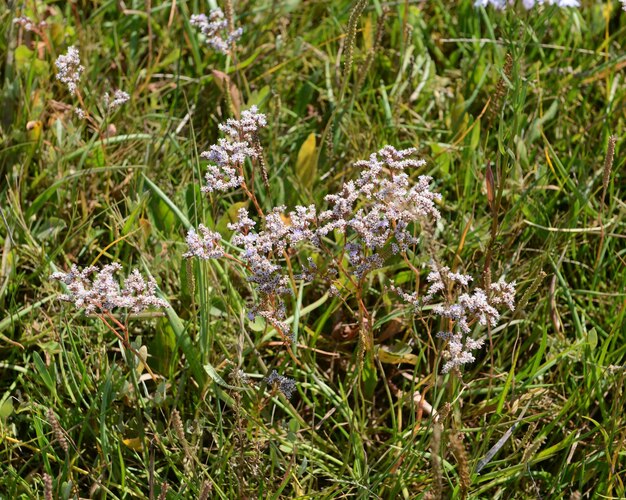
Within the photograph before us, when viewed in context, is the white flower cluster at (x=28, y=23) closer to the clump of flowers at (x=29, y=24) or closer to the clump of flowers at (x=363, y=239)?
the clump of flowers at (x=29, y=24)

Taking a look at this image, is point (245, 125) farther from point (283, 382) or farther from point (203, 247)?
point (283, 382)

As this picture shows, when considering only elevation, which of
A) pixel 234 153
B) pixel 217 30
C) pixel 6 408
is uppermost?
pixel 217 30

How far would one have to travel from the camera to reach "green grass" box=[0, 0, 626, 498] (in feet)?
7.14

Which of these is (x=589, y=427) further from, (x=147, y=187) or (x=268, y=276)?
(x=147, y=187)

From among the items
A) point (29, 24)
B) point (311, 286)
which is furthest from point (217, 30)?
point (311, 286)

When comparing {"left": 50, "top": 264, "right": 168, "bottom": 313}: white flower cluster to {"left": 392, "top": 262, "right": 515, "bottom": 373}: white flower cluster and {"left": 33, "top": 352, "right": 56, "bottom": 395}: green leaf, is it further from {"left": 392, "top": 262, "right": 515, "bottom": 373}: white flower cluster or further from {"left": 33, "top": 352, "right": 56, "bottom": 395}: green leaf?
{"left": 392, "top": 262, "right": 515, "bottom": 373}: white flower cluster

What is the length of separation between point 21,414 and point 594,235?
1.91 m

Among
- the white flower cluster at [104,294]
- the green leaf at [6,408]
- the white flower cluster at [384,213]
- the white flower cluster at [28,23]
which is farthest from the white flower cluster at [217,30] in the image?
the green leaf at [6,408]

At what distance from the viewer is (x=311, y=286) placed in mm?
2629

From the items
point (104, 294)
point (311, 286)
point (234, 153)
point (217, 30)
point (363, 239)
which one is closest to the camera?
point (104, 294)

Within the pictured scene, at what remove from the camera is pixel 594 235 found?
2.79 m

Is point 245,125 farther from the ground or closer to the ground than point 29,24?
closer to the ground

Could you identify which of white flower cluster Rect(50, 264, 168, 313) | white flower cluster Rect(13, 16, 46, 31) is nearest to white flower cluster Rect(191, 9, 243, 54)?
white flower cluster Rect(13, 16, 46, 31)

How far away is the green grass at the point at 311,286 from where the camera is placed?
218 cm
